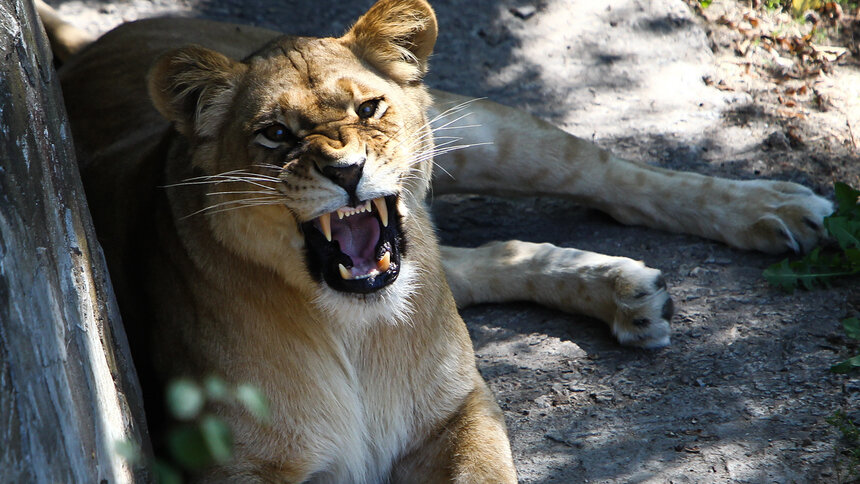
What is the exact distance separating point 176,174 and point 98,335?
2.21 feet

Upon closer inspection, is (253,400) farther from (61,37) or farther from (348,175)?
(61,37)

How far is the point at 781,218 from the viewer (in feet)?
11.1

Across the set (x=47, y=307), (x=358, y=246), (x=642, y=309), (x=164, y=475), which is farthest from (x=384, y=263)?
(x=642, y=309)

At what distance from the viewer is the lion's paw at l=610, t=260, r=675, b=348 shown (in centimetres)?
301

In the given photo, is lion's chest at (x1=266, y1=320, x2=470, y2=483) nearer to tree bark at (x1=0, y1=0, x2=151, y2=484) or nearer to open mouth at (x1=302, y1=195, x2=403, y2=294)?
open mouth at (x1=302, y1=195, x2=403, y2=294)

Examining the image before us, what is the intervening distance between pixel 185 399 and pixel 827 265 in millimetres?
2096

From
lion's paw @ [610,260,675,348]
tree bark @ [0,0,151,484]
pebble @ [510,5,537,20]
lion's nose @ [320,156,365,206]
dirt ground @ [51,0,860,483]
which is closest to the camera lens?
tree bark @ [0,0,151,484]

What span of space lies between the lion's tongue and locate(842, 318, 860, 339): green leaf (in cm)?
142

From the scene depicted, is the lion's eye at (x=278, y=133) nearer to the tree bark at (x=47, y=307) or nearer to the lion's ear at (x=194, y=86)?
the lion's ear at (x=194, y=86)

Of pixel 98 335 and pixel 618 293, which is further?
pixel 618 293

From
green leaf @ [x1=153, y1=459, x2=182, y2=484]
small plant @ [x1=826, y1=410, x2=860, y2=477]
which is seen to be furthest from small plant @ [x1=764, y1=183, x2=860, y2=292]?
green leaf @ [x1=153, y1=459, x2=182, y2=484]

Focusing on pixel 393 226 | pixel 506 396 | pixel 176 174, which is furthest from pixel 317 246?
pixel 506 396

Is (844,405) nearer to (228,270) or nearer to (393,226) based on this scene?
(393,226)

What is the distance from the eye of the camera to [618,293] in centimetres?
312
